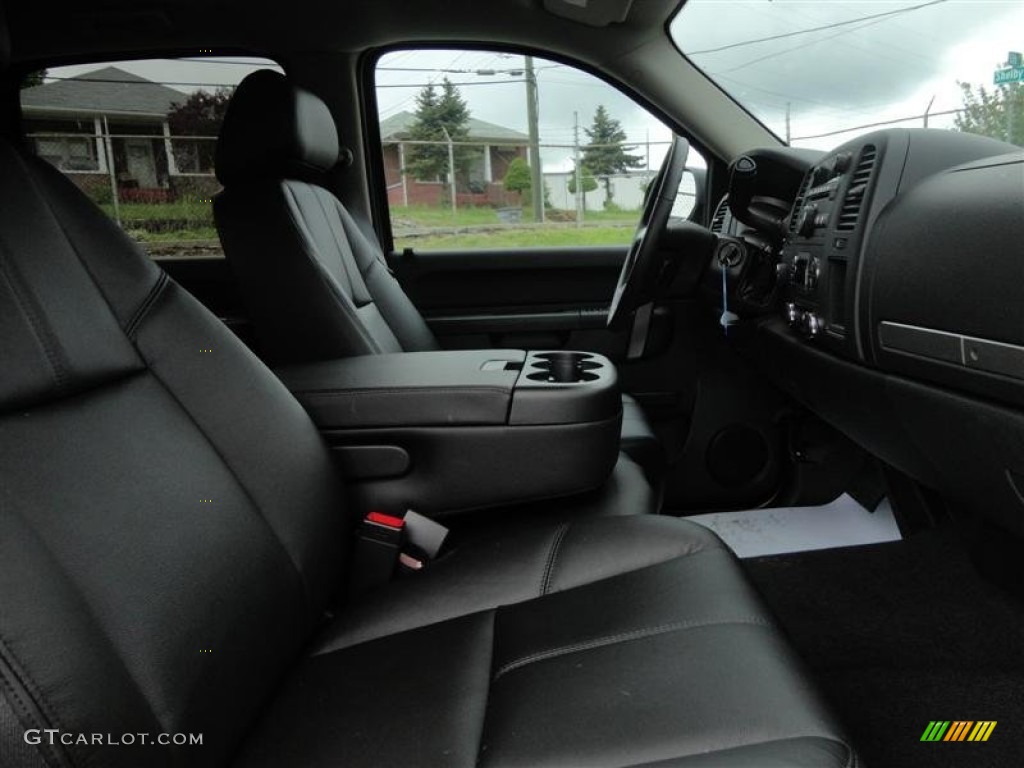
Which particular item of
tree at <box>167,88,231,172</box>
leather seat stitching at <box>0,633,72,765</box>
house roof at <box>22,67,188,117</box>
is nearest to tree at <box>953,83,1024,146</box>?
leather seat stitching at <box>0,633,72,765</box>

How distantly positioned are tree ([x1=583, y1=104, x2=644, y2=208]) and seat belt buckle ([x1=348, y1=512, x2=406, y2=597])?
1557mm

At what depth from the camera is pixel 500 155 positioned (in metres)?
2.71

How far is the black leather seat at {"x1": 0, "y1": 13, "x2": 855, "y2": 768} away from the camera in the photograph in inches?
25.8

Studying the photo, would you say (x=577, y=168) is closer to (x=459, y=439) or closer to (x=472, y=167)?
(x=472, y=167)

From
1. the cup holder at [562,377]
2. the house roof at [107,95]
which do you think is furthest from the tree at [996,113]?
the house roof at [107,95]

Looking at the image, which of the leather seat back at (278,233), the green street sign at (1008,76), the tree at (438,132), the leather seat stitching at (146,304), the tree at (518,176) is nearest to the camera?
the leather seat stitching at (146,304)

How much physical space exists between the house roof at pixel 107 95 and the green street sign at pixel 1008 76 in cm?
209

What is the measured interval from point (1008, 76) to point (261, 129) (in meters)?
1.37

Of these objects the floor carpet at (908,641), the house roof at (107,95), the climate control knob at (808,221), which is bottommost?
the floor carpet at (908,641)

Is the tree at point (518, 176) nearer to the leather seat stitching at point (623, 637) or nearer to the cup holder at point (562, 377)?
the cup holder at point (562, 377)

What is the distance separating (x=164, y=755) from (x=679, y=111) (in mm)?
2061

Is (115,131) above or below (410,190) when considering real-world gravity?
above

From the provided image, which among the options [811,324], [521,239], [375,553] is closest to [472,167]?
[521,239]

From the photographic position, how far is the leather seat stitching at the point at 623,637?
86 centimetres
